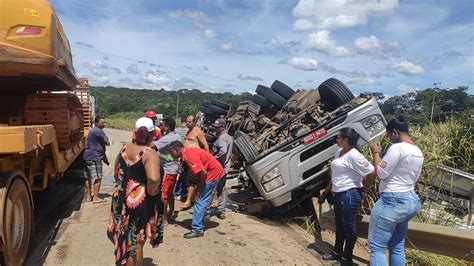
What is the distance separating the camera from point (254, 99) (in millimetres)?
10000

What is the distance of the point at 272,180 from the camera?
710 centimetres

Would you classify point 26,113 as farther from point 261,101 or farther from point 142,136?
point 261,101

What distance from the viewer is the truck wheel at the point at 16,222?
13.9ft

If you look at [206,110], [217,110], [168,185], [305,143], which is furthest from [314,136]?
[206,110]

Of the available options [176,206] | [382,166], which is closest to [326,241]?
[382,166]

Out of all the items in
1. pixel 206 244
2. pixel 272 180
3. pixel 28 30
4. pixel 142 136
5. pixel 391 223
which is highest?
pixel 28 30

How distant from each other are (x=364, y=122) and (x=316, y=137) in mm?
857

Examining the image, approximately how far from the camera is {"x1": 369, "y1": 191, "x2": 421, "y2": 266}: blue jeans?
428cm

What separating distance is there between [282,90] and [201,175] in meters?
4.38

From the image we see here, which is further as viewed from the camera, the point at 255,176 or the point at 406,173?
the point at 255,176

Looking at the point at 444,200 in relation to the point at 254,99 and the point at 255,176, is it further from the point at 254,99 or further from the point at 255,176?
the point at 254,99

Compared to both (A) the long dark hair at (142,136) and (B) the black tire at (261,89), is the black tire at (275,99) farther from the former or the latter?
(A) the long dark hair at (142,136)

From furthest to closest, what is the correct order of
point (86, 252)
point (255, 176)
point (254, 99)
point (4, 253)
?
point (254, 99)
point (255, 176)
point (86, 252)
point (4, 253)

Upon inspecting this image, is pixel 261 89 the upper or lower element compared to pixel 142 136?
upper
